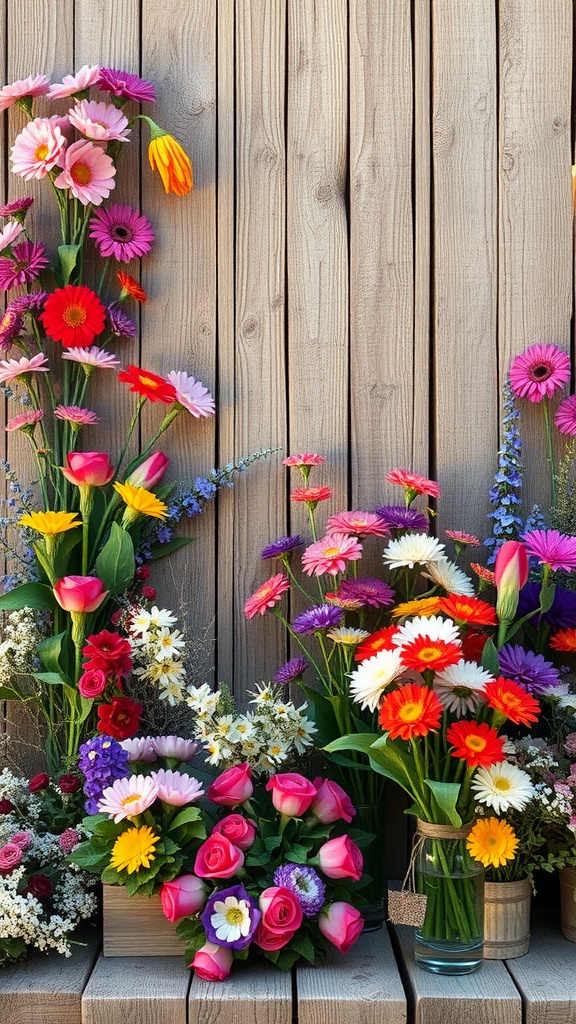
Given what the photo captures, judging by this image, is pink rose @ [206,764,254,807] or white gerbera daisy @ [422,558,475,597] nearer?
pink rose @ [206,764,254,807]

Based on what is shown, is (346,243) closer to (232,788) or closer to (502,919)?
(232,788)

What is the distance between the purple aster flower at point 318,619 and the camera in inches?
69.3

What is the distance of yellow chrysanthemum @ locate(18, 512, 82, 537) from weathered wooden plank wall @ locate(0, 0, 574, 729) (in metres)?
0.27

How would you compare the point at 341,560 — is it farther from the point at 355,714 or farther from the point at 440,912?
the point at 440,912

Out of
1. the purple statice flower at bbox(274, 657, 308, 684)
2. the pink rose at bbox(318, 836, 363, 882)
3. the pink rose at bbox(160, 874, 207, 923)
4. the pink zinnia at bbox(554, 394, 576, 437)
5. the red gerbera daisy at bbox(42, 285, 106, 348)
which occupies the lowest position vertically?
the pink rose at bbox(160, 874, 207, 923)

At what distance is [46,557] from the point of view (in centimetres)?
185

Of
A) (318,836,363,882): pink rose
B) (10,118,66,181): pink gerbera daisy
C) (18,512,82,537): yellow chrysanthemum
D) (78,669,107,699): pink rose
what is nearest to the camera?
(318,836,363,882): pink rose

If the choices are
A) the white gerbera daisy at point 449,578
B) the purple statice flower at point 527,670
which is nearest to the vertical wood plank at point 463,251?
the white gerbera daisy at point 449,578

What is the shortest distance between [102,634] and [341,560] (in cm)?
43

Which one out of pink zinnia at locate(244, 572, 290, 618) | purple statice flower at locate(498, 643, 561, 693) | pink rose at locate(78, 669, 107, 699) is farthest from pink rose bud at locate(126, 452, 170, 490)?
purple statice flower at locate(498, 643, 561, 693)

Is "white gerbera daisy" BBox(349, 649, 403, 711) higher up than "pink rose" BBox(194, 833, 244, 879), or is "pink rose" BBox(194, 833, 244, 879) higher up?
"white gerbera daisy" BBox(349, 649, 403, 711)

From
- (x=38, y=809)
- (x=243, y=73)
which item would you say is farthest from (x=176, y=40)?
(x=38, y=809)

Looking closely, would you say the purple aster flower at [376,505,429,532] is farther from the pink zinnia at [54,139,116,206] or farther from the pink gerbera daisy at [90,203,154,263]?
the pink zinnia at [54,139,116,206]

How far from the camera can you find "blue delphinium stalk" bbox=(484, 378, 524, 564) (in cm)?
191
